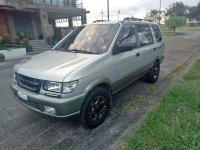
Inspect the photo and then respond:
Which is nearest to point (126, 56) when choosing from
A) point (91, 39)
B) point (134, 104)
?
point (91, 39)

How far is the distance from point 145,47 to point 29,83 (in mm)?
3161

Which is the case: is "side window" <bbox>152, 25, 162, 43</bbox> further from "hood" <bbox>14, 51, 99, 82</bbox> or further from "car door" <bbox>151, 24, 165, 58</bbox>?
"hood" <bbox>14, 51, 99, 82</bbox>

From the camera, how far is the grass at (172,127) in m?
2.88

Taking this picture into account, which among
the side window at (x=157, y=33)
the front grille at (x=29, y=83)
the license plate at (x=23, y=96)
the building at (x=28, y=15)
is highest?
the building at (x=28, y=15)

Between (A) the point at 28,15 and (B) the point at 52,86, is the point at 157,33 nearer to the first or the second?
(B) the point at 52,86

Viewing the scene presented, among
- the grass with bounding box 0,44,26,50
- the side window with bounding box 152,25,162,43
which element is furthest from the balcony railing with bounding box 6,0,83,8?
the side window with bounding box 152,25,162,43

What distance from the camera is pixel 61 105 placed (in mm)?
2902

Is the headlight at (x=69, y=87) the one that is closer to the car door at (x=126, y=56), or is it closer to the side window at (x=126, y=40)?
the car door at (x=126, y=56)

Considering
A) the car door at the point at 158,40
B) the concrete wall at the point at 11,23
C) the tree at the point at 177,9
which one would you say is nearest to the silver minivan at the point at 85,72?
the car door at the point at 158,40

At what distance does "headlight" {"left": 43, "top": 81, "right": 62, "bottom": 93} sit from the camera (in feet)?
9.60

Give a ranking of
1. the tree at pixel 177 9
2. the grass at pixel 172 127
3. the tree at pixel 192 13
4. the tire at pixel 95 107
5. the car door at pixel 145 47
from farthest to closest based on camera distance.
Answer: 1. the tree at pixel 177 9
2. the tree at pixel 192 13
3. the car door at pixel 145 47
4. the tire at pixel 95 107
5. the grass at pixel 172 127

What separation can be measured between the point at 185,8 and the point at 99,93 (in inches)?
4783

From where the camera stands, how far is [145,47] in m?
5.13

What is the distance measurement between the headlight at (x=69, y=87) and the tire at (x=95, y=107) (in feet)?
1.23
